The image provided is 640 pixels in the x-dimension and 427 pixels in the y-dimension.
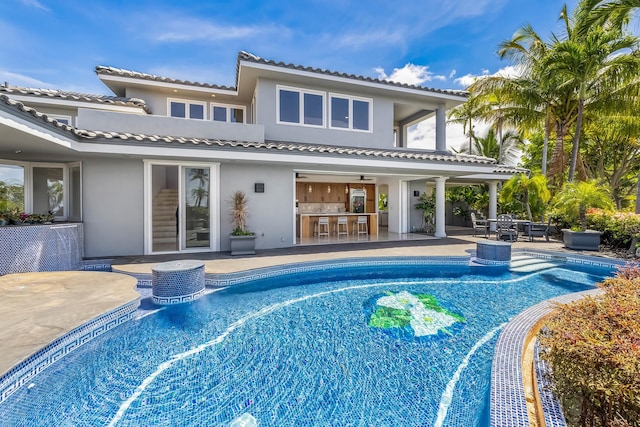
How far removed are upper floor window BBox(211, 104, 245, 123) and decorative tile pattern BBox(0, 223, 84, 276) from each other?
7.70 metres

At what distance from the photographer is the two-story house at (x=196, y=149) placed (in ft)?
28.6

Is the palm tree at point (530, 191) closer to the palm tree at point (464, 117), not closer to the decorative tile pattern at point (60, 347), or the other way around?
the palm tree at point (464, 117)

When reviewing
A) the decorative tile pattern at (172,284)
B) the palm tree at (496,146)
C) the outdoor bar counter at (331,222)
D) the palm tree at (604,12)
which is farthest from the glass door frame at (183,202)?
the palm tree at (496,146)

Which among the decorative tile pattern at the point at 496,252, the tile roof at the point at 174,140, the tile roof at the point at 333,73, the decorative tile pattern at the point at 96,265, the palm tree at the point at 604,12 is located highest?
the palm tree at the point at 604,12

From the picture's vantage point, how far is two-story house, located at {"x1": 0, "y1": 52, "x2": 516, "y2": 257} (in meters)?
8.73

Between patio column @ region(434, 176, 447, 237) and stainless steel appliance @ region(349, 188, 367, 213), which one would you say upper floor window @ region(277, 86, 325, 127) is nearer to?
stainless steel appliance @ region(349, 188, 367, 213)

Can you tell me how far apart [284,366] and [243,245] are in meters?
6.33

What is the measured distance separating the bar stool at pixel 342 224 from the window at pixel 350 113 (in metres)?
4.59

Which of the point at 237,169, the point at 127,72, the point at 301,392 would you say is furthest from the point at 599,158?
the point at 127,72

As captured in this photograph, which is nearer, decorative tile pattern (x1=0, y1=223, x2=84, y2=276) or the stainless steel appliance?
decorative tile pattern (x1=0, y1=223, x2=84, y2=276)

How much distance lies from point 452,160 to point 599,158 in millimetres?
24007

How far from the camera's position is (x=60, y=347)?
12.7ft

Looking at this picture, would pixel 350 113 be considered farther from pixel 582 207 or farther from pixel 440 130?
pixel 582 207

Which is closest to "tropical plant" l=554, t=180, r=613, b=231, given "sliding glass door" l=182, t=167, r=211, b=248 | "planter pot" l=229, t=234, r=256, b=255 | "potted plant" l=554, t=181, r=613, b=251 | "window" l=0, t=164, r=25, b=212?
"potted plant" l=554, t=181, r=613, b=251
